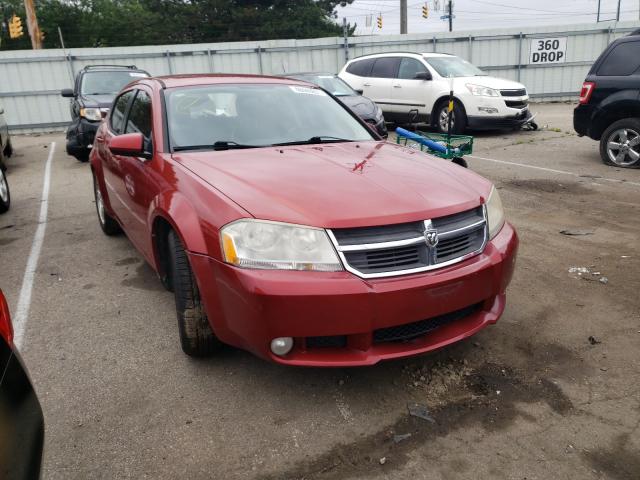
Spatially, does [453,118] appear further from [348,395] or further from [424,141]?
[348,395]

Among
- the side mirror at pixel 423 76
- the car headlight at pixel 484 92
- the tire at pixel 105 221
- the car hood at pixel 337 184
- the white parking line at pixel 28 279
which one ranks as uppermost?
the car hood at pixel 337 184

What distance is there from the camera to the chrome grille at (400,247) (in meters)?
2.48

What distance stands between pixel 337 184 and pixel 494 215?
0.93m

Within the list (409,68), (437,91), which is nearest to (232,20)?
(409,68)

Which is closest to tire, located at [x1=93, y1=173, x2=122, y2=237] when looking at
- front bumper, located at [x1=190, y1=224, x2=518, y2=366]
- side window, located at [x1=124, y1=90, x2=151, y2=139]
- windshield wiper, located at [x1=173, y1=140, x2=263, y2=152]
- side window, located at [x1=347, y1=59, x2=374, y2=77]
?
side window, located at [x1=124, y1=90, x2=151, y2=139]

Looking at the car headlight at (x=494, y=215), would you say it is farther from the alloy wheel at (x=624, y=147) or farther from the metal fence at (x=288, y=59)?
the metal fence at (x=288, y=59)

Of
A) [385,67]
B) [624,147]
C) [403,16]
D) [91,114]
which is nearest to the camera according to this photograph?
[624,147]

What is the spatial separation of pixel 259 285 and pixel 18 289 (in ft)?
9.58

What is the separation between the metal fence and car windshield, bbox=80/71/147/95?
7.23m

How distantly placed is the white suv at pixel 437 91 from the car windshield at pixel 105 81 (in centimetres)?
501

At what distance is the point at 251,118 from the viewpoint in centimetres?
380

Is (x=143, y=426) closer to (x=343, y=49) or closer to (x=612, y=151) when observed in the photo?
(x=612, y=151)

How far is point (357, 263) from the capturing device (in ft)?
8.14

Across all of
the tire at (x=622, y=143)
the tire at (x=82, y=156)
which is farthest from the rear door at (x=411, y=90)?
the tire at (x=82, y=156)
